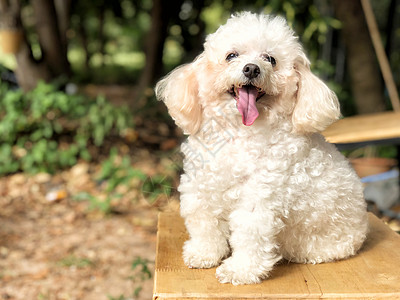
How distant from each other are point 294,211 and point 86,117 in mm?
3771

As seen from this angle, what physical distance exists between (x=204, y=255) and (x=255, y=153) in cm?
43

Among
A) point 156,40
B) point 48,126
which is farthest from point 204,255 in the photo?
point 156,40

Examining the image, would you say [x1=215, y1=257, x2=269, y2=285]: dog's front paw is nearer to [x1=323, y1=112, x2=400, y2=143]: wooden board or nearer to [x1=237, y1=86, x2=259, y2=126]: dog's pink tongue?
[x1=237, y1=86, x2=259, y2=126]: dog's pink tongue

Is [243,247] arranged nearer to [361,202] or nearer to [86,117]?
[361,202]

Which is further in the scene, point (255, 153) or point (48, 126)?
point (48, 126)

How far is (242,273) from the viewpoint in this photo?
1686mm

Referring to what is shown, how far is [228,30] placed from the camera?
5.64ft

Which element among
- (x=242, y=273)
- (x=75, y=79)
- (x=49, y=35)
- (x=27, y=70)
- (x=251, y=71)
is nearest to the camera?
(x=251, y=71)

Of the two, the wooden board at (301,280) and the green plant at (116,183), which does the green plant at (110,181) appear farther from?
the wooden board at (301,280)

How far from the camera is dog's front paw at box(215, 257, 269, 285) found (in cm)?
169

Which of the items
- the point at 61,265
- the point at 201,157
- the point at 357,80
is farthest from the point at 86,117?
the point at 201,157

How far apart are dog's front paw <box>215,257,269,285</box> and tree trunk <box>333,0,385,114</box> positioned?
3.38 meters

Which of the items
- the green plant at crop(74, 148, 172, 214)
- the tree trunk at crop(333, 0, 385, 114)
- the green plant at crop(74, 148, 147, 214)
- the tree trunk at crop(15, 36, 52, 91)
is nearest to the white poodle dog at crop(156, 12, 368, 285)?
the green plant at crop(74, 148, 172, 214)

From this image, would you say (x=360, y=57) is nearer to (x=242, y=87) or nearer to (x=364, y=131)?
(x=364, y=131)
